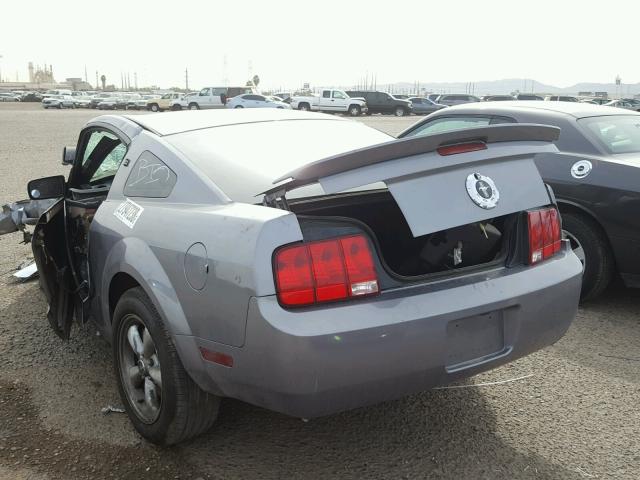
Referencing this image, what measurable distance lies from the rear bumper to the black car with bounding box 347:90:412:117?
40.4m

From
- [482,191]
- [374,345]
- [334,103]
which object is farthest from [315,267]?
[334,103]

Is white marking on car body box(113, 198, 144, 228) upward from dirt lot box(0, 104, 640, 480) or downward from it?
upward

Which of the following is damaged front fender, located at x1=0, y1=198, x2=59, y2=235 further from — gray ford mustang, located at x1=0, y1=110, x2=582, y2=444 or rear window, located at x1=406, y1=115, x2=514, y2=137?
rear window, located at x1=406, y1=115, x2=514, y2=137

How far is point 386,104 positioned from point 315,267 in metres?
41.8

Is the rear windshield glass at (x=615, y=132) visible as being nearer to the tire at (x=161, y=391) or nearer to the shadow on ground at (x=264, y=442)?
the shadow on ground at (x=264, y=442)

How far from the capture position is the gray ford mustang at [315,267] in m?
2.20

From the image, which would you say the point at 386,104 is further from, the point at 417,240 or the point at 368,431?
the point at 368,431

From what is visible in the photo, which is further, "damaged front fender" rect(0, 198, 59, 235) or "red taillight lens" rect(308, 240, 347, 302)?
"damaged front fender" rect(0, 198, 59, 235)

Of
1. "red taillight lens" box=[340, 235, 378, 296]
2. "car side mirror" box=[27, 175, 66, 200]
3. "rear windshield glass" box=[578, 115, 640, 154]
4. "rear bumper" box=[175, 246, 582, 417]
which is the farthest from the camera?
"rear windshield glass" box=[578, 115, 640, 154]

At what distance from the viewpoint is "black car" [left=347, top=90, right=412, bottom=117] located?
41.8m

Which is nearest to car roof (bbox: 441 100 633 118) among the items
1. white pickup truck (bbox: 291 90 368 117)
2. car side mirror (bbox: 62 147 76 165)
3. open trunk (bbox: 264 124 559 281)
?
open trunk (bbox: 264 124 559 281)

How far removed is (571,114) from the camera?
5008 millimetres

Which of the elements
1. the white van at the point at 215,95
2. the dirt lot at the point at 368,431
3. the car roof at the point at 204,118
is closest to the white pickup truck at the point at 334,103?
the white van at the point at 215,95

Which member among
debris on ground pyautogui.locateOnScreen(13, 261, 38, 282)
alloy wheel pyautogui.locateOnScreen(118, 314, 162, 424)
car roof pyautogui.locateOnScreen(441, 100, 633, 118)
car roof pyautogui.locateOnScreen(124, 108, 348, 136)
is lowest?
debris on ground pyautogui.locateOnScreen(13, 261, 38, 282)
